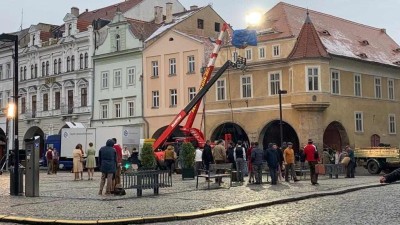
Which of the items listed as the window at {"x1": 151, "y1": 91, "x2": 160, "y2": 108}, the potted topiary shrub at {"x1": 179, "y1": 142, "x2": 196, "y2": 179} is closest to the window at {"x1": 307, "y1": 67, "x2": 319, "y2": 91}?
the window at {"x1": 151, "y1": 91, "x2": 160, "y2": 108}

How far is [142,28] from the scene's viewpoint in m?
55.0

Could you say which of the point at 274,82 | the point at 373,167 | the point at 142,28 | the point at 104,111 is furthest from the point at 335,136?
the point at 104,111

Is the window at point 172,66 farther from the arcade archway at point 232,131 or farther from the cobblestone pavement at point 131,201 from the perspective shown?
the cobblestone pavement at point 131,201

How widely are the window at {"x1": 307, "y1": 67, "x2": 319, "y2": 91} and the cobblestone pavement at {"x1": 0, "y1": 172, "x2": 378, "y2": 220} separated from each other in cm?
2165

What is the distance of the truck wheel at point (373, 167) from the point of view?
114 feet

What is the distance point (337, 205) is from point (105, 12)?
5230 centimetres

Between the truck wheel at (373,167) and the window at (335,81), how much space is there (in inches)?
383

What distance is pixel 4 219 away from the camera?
13.5 m

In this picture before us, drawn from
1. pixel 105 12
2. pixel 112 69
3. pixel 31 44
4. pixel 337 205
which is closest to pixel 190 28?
pixel 112 69

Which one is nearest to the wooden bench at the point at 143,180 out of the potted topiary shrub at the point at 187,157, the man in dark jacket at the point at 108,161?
the man in dark jacket at the point at 108,161

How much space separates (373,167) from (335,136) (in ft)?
35.1

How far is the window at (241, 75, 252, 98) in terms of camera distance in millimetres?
45406

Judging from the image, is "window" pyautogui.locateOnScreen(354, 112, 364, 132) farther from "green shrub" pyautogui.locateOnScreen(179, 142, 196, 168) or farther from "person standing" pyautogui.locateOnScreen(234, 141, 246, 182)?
"person standing" pyautogui.locateOnScreen(234, 141, 246, 182)

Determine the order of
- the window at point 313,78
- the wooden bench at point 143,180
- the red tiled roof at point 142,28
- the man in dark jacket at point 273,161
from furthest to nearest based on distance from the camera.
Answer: the red tiled roof at point 142,28 < the window at point 313,78 < the man in dark jacket at point 273,161 < the wooden bench at point 143,180
